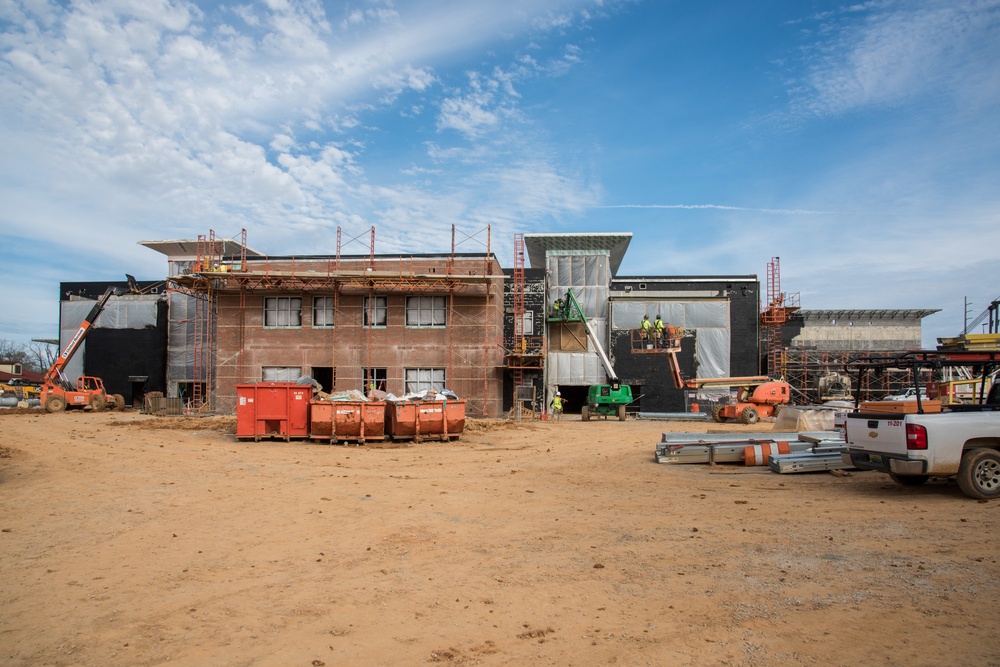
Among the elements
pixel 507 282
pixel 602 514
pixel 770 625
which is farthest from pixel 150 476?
pixel 507 282

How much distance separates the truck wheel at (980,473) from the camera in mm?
9547

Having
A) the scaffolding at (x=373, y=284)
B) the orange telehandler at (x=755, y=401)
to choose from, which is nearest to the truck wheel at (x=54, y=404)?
the scaffolding at (x=373, y=284)

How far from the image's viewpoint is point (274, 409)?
69.4 ft

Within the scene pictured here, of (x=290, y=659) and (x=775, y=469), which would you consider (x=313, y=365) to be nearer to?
(x=775, y=469)

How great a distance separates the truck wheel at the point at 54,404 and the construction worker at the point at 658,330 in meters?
31.6

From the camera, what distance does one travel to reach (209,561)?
7.42m

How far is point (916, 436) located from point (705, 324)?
29286 mm

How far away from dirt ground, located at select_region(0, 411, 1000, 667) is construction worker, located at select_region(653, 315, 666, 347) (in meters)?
22.3

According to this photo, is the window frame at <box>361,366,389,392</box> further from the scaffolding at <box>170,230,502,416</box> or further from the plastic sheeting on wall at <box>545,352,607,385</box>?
the plastic sheeting on wall at <box>545,352,607,385</box>

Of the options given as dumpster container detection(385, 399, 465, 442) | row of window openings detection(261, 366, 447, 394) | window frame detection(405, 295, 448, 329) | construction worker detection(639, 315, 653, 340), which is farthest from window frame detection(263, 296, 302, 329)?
construction worker detection(639, 315, 653, 340)

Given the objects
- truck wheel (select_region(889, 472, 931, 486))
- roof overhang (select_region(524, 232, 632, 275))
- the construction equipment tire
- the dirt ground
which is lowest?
→ the construction equipment tire

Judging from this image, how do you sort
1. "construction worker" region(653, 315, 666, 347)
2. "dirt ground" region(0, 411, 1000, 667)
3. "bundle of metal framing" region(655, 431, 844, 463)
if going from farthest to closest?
1. "construction worker" region(653, 315, 666, 347)
2. "bundle of metal framing" region(655, 431, 844, 463)
3. "dirt ground" region(0, 411, 1000, 667)

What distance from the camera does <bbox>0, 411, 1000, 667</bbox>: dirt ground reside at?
491 centimetres

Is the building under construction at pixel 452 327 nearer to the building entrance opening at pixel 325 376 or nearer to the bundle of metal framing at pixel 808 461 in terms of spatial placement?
the building entrance opening at pixel 325 376
